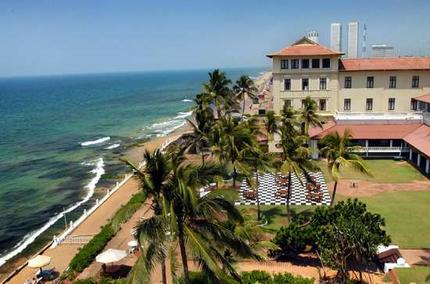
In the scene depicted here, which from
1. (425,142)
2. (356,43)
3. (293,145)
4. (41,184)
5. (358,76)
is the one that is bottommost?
(41,184)

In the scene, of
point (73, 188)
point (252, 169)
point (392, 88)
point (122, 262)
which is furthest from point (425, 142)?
point (73, 188)

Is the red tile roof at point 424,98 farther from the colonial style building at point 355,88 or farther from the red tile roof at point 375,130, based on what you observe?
the red tile roof at point 375,130

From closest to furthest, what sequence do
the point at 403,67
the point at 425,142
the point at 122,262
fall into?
the point at 122,262
the point at 425,142
the point at 403,67

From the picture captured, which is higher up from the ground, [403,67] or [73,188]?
[403,67]

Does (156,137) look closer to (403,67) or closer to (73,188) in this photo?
(73,188)

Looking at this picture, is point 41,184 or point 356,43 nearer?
point 41,184

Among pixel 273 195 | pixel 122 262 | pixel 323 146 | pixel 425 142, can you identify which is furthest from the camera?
pixel 425 142

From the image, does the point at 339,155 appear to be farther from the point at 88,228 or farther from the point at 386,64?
the point at 386,64

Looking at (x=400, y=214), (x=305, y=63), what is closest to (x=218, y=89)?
(x=305, y=63)
